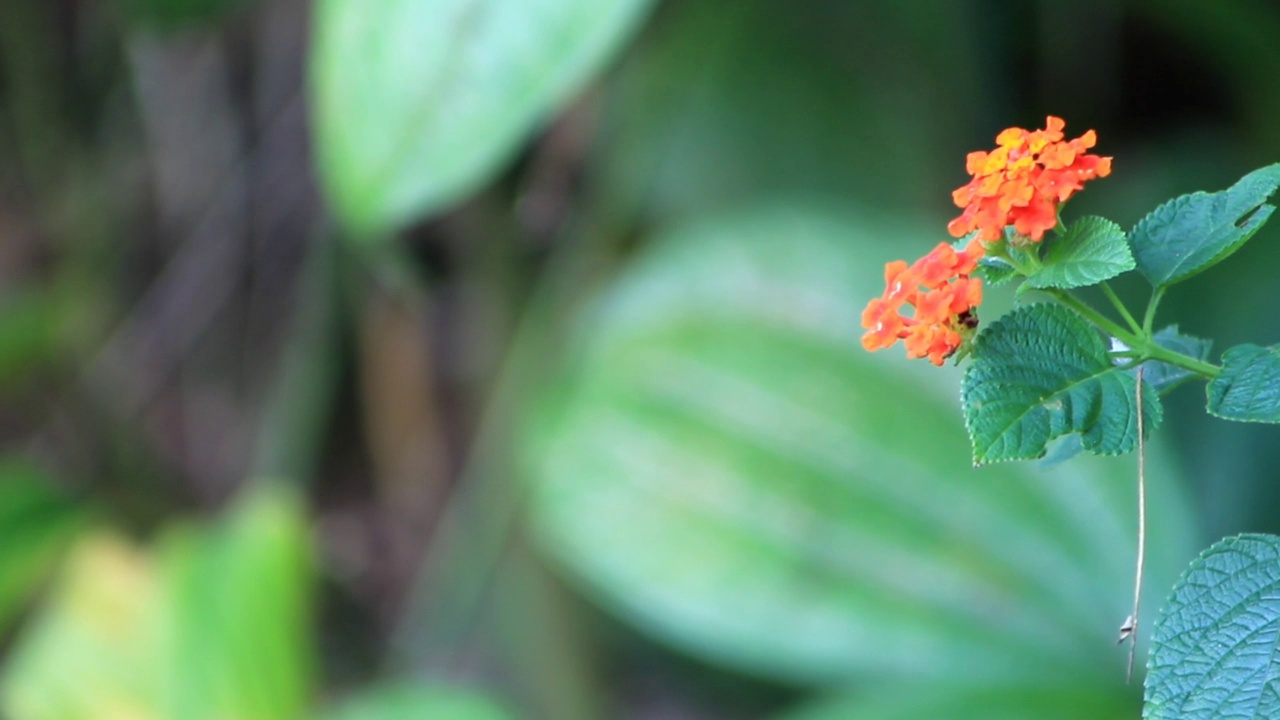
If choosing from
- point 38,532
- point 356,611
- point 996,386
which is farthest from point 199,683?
point 996,386

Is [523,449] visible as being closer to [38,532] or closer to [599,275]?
[599,275]

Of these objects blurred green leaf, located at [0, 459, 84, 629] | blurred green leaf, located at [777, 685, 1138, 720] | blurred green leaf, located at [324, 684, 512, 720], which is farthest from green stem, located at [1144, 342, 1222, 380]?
blurred green leaf, located at [0, 459, 84, 629]

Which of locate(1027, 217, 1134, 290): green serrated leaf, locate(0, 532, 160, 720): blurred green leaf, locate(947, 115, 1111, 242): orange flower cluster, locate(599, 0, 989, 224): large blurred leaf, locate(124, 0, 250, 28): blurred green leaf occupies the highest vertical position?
locate(599, 0, 989, 224): large blurred leaf

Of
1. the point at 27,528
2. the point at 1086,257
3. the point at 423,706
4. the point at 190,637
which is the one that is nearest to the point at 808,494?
the point at 423,706

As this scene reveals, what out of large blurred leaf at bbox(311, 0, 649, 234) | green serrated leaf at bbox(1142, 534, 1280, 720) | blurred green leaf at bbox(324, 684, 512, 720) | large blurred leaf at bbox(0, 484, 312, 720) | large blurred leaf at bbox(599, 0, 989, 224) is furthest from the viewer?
large blurred leaf at bbox(599, 0, 989, 224)

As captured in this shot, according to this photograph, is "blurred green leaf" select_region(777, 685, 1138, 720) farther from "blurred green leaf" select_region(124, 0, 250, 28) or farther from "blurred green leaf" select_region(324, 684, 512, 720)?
"blurred green leaf" select_region(124, 0, 250, 28)

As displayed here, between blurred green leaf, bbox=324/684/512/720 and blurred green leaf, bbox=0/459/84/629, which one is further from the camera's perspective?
blurred green leaf, bbox=0/459/84/629

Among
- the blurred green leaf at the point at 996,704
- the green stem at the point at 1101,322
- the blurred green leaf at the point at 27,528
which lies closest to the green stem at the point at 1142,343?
the green stem at the point at 1101,322

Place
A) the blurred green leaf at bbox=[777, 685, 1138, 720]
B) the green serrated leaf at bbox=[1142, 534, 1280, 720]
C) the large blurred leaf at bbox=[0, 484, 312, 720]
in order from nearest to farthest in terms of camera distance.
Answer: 1. the green serrated leaf at bbox=[1142, 534, 1280, 720]
2. the blurred green leaf at bbox=[777, 685, 1138, 720]
3. the large blurred leaf at bbox=[0, 484, 312, 720]

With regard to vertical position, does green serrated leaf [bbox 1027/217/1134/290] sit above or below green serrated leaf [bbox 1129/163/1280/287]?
below
